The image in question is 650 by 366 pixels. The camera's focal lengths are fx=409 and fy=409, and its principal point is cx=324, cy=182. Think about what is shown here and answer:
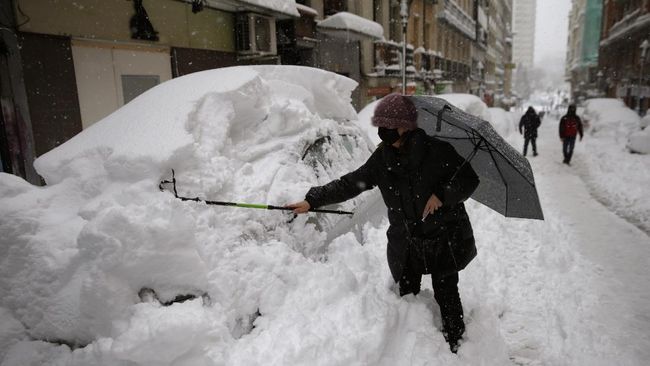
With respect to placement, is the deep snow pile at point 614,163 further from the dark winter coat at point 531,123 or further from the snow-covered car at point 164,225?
the snow-covered car at point 164,225

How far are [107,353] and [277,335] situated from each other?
87cm

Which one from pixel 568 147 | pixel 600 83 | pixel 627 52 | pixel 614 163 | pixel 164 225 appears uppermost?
pixel 627 52

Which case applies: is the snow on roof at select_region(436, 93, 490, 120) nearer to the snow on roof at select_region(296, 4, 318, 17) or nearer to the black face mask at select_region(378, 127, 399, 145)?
the snow on roof at select_region(296, 4, 318, 17)

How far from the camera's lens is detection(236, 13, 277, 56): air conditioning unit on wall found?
37.2 ft

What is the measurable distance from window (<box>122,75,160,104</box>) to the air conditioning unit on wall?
307 centimetres

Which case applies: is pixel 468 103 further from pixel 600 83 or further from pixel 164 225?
pixel 600 83

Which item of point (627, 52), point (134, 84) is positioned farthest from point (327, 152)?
point (627, 52)

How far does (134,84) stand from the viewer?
8.85 metres

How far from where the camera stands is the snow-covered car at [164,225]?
6.88 feet

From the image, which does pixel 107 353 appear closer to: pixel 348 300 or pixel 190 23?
pixel 348 300

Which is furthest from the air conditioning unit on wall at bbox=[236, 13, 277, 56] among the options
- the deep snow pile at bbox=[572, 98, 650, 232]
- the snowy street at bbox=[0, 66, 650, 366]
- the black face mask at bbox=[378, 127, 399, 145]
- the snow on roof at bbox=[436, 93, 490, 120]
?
the black face mask at bbox=[378, 127, 399, 145]

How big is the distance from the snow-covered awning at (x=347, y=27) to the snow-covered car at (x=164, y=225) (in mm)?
11164

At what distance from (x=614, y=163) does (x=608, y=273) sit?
7.63 m

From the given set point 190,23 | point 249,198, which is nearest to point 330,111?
point 249,198
